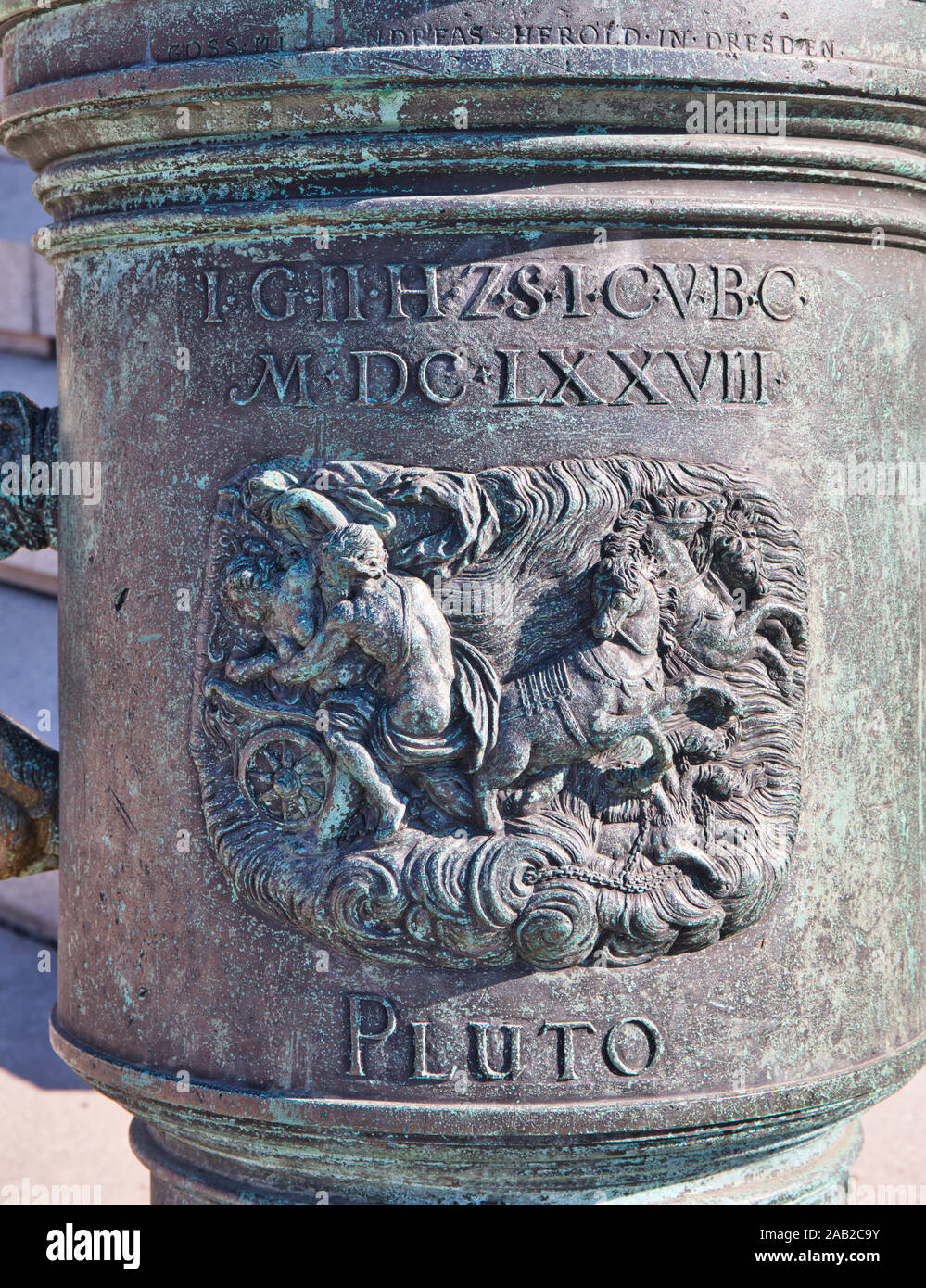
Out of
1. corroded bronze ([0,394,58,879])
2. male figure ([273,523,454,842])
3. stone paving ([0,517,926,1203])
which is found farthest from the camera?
stone paving ([0,517,926,1203])

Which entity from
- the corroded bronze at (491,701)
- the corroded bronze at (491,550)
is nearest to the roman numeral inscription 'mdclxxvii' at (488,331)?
the corroded bronze at (491,550)

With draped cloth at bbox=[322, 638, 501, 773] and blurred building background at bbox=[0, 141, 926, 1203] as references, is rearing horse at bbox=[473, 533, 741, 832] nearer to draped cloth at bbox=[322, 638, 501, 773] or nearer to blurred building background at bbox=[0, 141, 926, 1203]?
draped cloth at bbox=[322, 638, 501, 773]

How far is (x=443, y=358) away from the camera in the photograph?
8.35 ft

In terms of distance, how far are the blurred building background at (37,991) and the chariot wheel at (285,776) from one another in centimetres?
101

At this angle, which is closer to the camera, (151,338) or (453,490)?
(453,490)

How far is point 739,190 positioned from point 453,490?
72 cm

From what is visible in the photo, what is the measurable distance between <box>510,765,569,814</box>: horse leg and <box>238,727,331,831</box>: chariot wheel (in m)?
0.33

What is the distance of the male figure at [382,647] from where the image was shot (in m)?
2.51

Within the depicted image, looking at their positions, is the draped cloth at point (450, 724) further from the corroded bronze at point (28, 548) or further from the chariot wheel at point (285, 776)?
the corroded bronze at point (28, 548)

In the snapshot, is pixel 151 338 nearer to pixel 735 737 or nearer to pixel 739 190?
pixel 739 190

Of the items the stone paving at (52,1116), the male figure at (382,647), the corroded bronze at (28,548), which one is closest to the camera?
the male figure at (382,647)

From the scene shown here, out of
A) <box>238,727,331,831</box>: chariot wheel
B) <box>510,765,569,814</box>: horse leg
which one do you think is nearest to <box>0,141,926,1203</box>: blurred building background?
<box>238,727,331,831</box>: chariot wheel

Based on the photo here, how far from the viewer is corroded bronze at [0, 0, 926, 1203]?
99.0 inches
